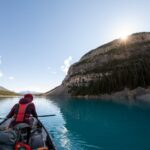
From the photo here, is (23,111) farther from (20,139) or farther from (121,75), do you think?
(121,75)

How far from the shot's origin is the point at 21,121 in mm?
13648

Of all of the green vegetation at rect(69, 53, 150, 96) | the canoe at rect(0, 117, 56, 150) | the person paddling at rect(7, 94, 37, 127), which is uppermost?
the green vegetation at rect(69, 53, 150, 96)

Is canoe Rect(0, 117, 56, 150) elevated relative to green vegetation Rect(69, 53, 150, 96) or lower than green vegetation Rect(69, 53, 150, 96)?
lower

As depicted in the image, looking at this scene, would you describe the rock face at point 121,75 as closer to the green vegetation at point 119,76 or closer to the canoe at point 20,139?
the green vegetation at point 119,76

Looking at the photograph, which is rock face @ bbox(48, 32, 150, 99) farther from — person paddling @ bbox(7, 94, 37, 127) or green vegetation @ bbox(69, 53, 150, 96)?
person paddling @ bbox(7, 94, 37, 127)

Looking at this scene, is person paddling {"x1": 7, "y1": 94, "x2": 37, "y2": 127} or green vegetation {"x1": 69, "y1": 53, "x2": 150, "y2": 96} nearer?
person paddling {"x1": 7, "y1": 94, "x2": 37, "y2": 127}

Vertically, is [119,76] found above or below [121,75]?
below

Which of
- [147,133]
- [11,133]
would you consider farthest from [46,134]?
[147,133]

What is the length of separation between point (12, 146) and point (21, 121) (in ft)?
8.63

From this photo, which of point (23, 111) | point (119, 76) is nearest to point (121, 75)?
point (119, 76)

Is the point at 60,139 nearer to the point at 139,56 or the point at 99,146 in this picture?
the point at 99,146

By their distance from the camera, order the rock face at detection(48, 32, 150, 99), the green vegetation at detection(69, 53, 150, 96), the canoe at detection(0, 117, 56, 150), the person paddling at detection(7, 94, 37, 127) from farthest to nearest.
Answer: the rock face at detection(48, 32, 150, 99) < the green vegetation at detection(69, 53, 150, 96) < the person paddling at detection(7, 94, 37, 127) < the canoe at detection(0, 117, 56, 150)

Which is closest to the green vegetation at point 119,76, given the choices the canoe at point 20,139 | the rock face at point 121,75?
the rock face at point 121,75

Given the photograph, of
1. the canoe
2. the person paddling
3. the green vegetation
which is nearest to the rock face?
the green vegetation
